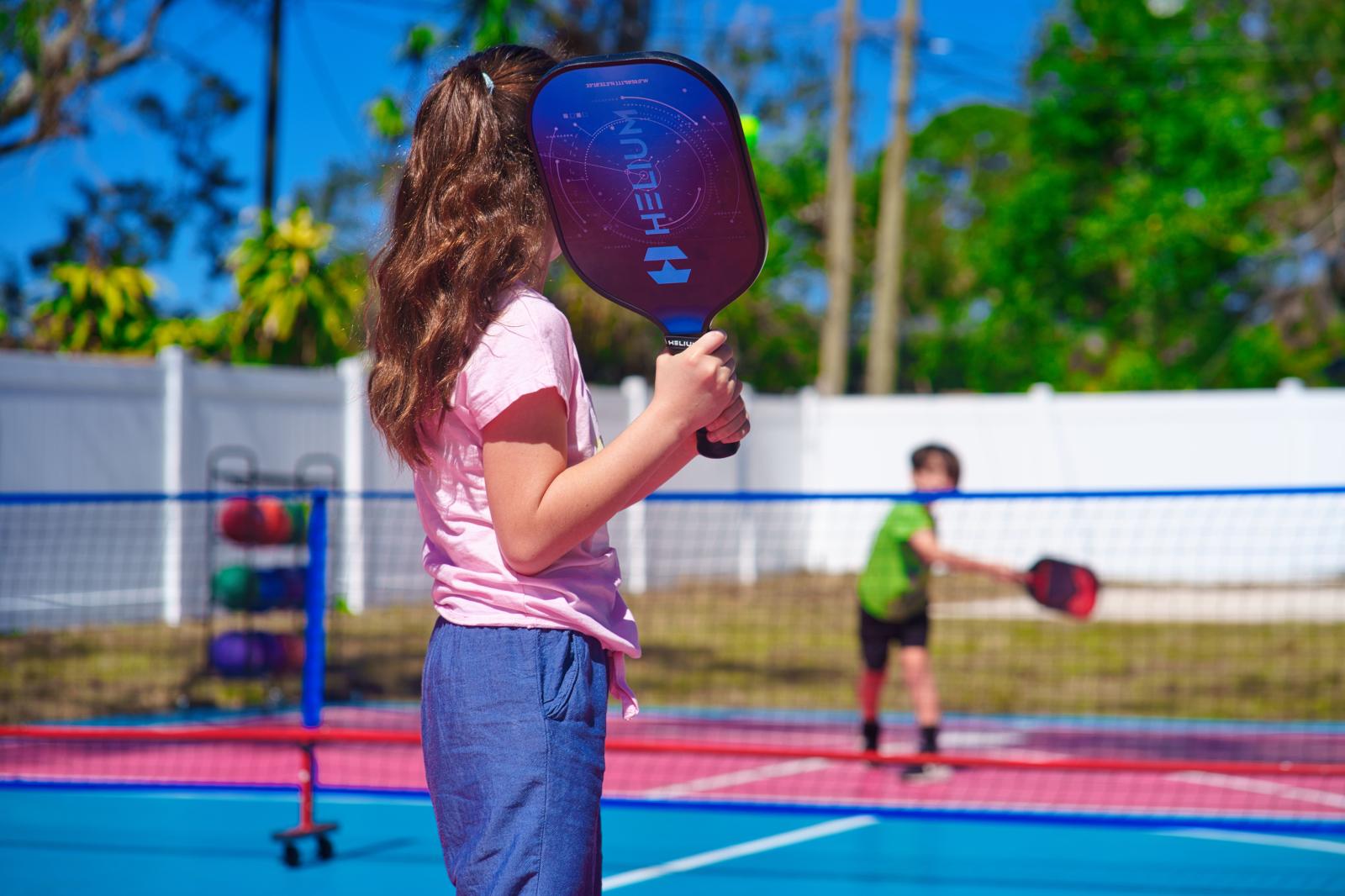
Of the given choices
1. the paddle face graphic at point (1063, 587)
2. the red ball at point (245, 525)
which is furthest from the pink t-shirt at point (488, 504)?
the red ball at point (245, 525)

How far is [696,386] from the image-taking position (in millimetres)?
1923

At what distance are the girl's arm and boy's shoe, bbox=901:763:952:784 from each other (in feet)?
19.4

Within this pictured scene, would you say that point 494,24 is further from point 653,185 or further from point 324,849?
point 653,185

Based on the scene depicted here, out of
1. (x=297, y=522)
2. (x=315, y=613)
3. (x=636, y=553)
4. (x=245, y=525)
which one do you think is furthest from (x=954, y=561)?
(x=636, y=553)

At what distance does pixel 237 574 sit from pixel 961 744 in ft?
15.4

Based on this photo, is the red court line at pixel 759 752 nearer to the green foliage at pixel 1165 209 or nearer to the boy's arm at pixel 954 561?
the boy's arm at pixel 954 561

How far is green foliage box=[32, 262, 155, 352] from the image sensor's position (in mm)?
16359

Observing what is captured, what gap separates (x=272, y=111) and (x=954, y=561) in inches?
561

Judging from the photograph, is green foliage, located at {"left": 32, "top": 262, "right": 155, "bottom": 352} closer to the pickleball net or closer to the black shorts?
the pickleball net

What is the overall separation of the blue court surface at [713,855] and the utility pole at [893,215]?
1774cm

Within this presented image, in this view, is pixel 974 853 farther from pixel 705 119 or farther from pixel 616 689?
pixel 705 119

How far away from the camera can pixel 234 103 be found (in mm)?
21984

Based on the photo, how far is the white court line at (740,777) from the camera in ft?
23.7

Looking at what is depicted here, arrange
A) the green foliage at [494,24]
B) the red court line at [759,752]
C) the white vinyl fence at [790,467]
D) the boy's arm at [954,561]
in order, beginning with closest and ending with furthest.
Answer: the red court line at [759,752] → the boy's arm at [954,561] → the white vinyl fence at [790,467] → the green foliage at [494,24]
